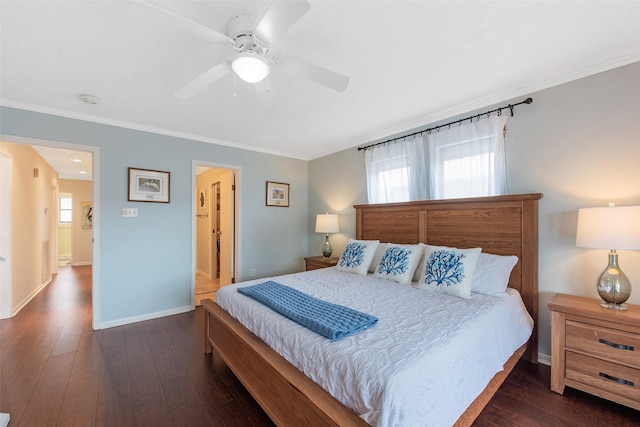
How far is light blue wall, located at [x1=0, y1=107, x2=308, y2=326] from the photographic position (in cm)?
304

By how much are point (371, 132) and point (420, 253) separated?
70.8 inches

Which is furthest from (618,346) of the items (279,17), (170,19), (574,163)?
(170,19)

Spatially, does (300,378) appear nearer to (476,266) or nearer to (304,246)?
(476,266)

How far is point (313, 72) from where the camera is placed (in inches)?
64.5

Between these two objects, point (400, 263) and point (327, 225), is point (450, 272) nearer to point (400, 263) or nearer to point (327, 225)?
point (400, 263)

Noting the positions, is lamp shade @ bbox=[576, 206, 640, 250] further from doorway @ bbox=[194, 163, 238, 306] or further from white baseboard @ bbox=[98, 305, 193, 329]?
white baseboard @ bbox=[98, 305, 193, 329]

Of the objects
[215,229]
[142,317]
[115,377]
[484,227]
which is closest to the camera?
[115,377]

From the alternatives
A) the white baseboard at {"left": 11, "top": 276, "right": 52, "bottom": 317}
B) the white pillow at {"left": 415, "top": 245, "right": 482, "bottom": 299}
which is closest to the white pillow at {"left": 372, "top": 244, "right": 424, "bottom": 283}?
the white pillow at {"left": 415, "top": 245, "right": 482, "bottom": 299}

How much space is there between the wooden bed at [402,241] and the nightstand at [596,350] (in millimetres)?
322

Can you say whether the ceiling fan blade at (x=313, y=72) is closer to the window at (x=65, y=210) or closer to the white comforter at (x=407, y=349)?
the white comforter at (x=407, y=349)

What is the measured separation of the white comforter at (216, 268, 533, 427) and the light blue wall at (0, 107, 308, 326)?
5.89 ft

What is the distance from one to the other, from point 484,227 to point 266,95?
232cm

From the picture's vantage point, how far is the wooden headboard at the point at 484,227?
7.63ft

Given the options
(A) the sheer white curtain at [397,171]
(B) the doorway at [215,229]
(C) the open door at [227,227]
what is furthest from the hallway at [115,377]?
(A) the sheer white curtain at [397,171]
